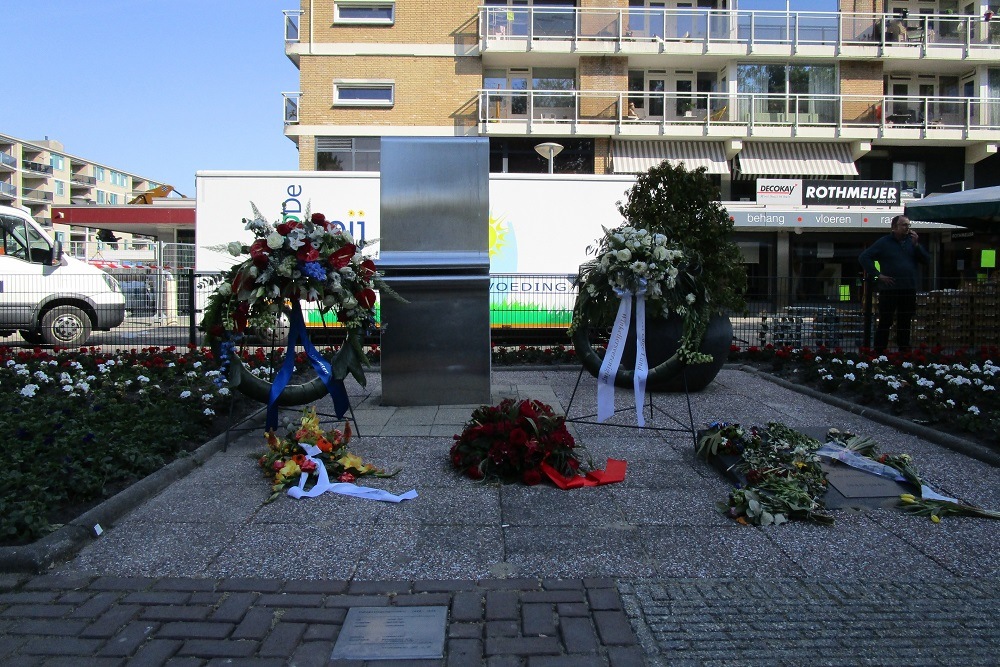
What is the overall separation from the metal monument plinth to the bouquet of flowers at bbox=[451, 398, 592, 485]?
2.35 m

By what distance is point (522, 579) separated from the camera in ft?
12.8

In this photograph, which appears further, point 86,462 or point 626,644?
point 86,462

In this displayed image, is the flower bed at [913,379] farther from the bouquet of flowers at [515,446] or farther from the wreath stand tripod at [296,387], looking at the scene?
the wreath stand tripod at [296,387]

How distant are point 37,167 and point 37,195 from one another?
12.3 feet

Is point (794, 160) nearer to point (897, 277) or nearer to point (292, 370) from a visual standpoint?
point (897, 277)

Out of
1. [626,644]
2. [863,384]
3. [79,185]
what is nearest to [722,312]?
[863,384]

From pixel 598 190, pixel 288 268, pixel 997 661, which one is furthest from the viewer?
pixel 598 190

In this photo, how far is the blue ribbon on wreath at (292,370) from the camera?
6.43 meters

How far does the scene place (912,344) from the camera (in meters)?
12.7

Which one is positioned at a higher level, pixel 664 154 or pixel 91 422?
pixel 664 154

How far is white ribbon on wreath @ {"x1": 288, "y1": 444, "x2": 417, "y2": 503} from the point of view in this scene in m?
5.13

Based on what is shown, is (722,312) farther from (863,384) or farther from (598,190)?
(598,190)

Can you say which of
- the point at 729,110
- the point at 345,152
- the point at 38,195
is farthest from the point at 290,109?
the point at 38,195

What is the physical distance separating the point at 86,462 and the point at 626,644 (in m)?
3.88
